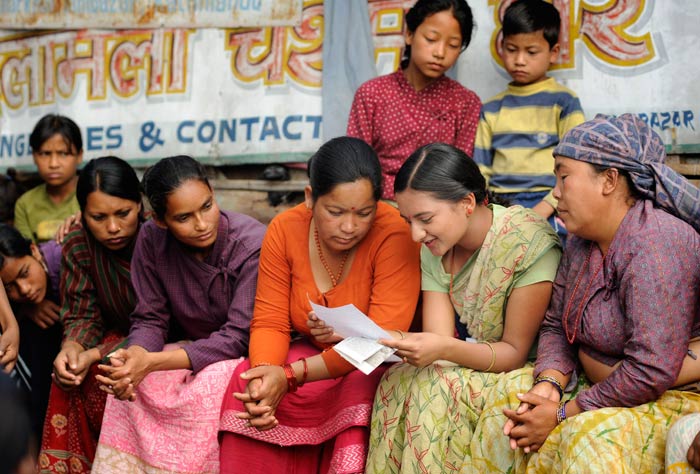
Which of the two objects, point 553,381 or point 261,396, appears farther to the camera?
point 261,396

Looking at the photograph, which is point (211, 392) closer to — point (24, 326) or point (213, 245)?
point (213, 245)

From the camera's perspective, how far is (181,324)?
3.99 meters

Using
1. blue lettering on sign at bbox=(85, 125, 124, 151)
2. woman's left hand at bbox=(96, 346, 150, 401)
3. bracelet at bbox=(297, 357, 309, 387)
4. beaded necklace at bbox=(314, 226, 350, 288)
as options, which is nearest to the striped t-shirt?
beaded necklace at bbox=(314, 226, 350, 288)

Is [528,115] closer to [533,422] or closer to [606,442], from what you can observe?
[533,422]

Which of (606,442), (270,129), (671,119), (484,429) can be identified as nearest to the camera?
(606,442)

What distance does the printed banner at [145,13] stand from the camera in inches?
201

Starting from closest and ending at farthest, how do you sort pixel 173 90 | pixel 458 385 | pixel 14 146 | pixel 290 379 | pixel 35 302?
pixel 458 385, pixel 290 379, pixel 35 302, pixel 173 90, pixel 14 146

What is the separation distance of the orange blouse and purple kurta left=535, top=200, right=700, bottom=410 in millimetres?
706

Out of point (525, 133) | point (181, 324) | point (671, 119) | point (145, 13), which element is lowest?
point (181, 324)

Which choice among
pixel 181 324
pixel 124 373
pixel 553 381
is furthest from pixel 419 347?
pixel 181 324

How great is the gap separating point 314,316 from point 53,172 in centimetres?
264

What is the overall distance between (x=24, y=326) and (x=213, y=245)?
1.25 m

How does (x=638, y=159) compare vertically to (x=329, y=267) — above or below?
above

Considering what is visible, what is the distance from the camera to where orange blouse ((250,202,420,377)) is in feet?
11.0
